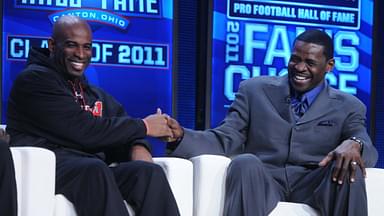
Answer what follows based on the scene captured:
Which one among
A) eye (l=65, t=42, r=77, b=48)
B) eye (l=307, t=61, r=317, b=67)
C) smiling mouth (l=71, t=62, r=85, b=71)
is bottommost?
smiling mouth (l=71, t=62, r=85, b=71)

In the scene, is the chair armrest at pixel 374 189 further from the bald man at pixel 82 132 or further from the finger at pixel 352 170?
the bald man at pixel 82 132

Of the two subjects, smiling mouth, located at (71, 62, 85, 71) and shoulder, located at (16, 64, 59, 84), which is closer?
shoulder, located at (16, 64, 59, 84)

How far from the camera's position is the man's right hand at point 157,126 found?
3.84 meters

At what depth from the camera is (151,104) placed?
518 cm

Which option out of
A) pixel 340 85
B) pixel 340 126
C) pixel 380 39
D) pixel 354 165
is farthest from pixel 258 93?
pixel 380 39

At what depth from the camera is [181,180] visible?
362 cm

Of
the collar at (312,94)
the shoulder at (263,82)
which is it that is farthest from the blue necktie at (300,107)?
the shoulder at (263,82)

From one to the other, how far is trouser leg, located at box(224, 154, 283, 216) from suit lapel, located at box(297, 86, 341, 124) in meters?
0.46

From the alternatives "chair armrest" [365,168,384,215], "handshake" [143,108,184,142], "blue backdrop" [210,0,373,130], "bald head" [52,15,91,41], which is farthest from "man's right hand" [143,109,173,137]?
"blue backdrop" [210,0,373,130]

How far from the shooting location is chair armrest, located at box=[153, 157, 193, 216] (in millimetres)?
3613

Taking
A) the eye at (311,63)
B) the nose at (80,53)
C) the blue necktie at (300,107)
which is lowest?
the blue necktie at (300,107)

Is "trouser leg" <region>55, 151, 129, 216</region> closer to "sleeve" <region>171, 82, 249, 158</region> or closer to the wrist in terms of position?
"sleeve" <region>171, 82, 249, 158</region>

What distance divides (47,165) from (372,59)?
287 cm

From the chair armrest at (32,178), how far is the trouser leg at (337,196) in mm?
1160
